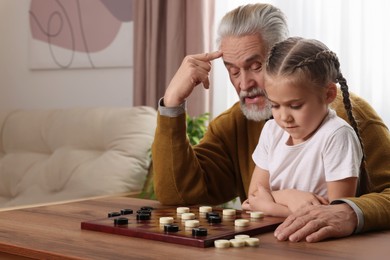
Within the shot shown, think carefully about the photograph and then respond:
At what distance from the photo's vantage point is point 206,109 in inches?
164

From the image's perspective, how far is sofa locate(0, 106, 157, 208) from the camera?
363 centimetres

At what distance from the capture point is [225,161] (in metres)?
2.52

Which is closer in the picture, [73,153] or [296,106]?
[296,106]

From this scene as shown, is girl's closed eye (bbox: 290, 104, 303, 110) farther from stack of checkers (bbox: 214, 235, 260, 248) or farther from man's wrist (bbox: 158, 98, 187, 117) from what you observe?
man's wrist (bbox: 158, 98, 187, 117)

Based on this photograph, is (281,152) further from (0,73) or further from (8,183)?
(0,73)

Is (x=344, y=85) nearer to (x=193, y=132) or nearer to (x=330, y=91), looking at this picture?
(x=330, y=91)

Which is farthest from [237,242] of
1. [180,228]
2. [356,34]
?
[356,34]

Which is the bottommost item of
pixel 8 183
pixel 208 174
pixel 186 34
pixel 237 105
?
pixel 8 183

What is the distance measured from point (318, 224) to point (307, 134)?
0.34 metres

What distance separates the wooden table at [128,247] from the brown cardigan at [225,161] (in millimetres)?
195

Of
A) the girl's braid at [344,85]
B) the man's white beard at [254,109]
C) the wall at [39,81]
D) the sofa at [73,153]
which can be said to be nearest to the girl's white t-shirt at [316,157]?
the girl's braid at [344,85]

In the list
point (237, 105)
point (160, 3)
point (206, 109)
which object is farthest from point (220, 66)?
point (237, 105)

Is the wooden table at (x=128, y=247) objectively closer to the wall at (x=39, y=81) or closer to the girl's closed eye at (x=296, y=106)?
the girl's closed eye at (x=296, y=106)

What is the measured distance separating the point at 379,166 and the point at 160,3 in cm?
255
